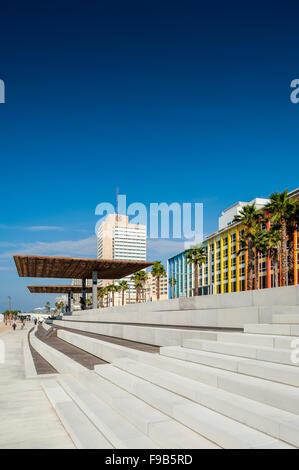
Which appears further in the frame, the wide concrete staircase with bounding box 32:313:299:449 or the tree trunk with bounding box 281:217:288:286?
the tree trunk with bounding box 281:217:288:286

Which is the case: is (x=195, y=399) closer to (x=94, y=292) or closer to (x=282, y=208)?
(x=282, y=208)

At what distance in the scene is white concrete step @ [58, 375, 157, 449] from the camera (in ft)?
14.6

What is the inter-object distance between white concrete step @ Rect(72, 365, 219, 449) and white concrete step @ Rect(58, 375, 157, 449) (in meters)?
0.08

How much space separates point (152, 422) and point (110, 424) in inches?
32.7

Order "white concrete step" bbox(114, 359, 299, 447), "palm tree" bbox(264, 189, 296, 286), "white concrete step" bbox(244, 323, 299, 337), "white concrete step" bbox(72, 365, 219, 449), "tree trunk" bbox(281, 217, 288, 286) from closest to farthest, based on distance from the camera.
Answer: "white concrete step" bbox(114, 359, 299, 447)
"white concrete step" bbox(72, 365, 219, 449)
"white concrete step" bbox(244, 323, 299, 337)
"tree trunk" bbox(281, 217, 288, 286)
"palm tree" bbox(264, 189, 296, 286)

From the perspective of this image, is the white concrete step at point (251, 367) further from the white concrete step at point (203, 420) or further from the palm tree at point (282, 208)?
the palm tree at point (282, 208)

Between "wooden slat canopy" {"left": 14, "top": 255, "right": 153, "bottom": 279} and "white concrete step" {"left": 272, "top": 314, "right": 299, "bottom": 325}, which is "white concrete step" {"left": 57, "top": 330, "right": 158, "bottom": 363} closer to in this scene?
"white concrete step" {"left": 272, "top": 314, "right": 299, "bottom": 325}

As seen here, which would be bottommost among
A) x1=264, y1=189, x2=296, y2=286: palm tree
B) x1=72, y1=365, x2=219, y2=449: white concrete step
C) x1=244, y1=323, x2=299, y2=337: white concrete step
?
x1=72, y1=365, x2=219, y2=449: white concrete step

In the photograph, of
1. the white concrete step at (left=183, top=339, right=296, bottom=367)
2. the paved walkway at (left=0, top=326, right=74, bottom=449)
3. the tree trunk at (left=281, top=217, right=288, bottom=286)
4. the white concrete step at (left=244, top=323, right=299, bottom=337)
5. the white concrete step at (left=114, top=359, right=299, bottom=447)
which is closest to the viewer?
the white concrete step at (left=114, top=359, right=299, bottom=447)

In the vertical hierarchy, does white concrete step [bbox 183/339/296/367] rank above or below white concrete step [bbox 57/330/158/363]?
above

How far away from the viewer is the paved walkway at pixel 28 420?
16.8 feet

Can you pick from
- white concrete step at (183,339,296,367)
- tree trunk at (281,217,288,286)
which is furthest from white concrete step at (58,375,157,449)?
tree trunk at (281,217,288,286)

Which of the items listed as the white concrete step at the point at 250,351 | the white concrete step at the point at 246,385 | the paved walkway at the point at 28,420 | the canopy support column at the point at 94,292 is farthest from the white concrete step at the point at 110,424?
the canopy support column at the point at 94,292

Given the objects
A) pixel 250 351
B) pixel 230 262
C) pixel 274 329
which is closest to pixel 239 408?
pixel 250 351
